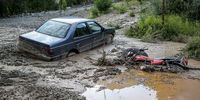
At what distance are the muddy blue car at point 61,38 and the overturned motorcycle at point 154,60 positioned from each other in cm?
172

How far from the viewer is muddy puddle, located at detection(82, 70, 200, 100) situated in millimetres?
6062

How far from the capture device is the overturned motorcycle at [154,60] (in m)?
8.06

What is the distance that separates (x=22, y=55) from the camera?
321 inches

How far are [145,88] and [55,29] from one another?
4.01m

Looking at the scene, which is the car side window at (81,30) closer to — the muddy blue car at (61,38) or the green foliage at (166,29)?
the muddy blue car at (61,38)

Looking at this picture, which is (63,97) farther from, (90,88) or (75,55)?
(75,55)

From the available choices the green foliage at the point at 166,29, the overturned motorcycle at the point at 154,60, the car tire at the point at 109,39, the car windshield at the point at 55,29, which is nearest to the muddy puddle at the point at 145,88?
the overturned motorcycle at the point at 154,60

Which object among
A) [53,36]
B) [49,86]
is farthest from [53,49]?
[49,86]

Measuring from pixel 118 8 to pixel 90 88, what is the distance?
1416 centimetres

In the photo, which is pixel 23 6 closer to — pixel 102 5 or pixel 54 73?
pixel 102 5

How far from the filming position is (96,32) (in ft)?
32.2

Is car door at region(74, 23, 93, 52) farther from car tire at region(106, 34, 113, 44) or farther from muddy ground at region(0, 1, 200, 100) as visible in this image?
car tire at region(106, 34, 113, 44)

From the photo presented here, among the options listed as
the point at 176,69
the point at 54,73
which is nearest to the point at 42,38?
the point at 54,73

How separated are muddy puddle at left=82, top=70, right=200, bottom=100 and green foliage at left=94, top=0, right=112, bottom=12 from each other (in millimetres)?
12961
